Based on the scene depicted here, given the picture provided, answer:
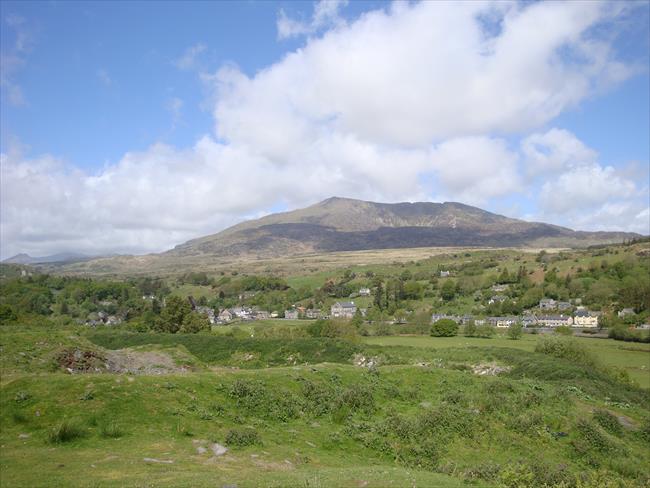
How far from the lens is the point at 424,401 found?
1086 inches

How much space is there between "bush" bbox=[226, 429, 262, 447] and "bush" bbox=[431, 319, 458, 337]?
279 ft

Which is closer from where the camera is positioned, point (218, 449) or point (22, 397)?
point (218, 449)

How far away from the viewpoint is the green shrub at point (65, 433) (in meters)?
17.8

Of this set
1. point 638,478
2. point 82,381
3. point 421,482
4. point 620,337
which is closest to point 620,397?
point 638,478

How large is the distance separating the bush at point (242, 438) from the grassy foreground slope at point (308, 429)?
0.29ft

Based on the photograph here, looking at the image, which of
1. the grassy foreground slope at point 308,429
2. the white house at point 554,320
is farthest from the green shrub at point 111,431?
the white house at point 554,320

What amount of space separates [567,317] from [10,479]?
485ft

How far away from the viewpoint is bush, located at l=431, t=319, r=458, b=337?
9906 centimetres

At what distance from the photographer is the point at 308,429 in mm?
22609

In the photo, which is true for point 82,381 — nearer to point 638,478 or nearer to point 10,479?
point 10,479

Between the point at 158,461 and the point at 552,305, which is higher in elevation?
the point at 158,461

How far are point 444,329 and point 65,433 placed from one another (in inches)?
3537

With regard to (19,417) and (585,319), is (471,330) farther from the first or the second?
(19,417)

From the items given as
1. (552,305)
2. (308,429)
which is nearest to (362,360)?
(308,429)
